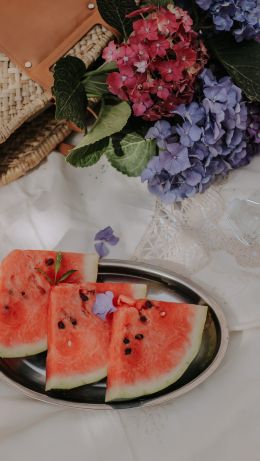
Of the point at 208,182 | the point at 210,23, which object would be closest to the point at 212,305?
the point at 208,182

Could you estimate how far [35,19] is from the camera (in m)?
1.27

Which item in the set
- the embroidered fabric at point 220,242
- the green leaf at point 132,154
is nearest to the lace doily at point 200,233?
the embroidered fabric at point 220,242

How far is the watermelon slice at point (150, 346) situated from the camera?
0.99 metres

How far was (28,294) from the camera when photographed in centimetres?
109

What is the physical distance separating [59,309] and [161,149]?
1.24ft

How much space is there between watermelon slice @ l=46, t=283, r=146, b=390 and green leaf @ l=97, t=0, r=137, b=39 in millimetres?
489

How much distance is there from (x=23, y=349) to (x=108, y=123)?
1.43ft

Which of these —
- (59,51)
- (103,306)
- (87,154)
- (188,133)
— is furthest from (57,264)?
(59,51)

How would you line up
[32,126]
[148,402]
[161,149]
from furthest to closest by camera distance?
[32,126]
[161,149]
[148,402]

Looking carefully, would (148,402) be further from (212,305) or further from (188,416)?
(212,305)

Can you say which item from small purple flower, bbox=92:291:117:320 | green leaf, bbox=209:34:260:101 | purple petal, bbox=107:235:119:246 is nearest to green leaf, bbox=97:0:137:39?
green leaf, bbox=209:34:260:101

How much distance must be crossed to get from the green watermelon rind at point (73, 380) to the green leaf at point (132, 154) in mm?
430

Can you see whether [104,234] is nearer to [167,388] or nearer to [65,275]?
[65,275]

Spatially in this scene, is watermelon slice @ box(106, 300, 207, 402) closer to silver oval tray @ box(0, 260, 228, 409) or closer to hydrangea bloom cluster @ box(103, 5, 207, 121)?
silver oval tray @ box(0, 260, 228, 409)
